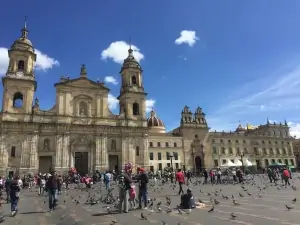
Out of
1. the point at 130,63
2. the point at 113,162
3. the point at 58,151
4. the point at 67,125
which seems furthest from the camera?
the point at 130,63

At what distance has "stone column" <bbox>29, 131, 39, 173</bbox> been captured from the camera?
38.9 metres

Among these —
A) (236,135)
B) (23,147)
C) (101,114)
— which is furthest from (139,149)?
(236,135)

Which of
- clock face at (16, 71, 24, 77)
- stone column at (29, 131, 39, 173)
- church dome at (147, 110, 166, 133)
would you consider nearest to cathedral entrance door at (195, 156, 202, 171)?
church dome at (147, 110, 166, 133)

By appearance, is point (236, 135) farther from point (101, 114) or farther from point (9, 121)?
point (9, 121)

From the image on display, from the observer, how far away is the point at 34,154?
39531mm

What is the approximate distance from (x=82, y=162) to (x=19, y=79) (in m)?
16.2

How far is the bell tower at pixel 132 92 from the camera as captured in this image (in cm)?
4857

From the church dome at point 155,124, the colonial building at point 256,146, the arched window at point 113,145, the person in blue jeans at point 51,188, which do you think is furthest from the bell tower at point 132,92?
the person in blue jeans at point 51,188

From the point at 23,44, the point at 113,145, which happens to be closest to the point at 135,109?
the point at 113,145

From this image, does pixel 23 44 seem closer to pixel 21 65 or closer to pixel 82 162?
pixel 21 65

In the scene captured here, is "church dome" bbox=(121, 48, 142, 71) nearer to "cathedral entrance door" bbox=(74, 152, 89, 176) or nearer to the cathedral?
the cathedral

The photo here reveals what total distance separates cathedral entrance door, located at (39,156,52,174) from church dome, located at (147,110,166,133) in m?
32.0

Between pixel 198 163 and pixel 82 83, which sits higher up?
pixel 82 83

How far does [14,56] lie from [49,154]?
1657cm
